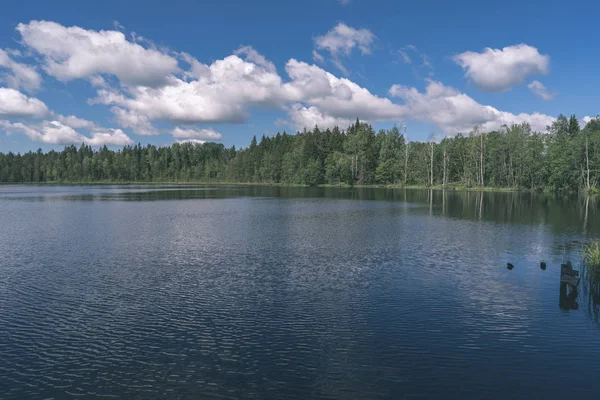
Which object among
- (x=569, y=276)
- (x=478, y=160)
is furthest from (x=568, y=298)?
(x=478, y=160)

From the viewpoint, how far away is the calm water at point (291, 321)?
46.1 feet

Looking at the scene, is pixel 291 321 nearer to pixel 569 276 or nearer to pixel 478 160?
pixel 569 276

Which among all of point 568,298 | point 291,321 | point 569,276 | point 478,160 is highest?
point 478,160

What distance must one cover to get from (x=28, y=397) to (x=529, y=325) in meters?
19.9

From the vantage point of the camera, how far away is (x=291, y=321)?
766 inches

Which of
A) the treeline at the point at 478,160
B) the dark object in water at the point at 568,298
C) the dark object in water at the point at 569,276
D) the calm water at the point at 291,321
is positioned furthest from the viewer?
the treeline at the point at 478,160

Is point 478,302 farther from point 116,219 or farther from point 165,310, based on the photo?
point 116,219

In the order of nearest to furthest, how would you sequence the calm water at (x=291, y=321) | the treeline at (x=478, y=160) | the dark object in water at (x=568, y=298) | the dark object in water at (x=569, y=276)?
the calm water at (x=291, y=321), the dark object in water at (x=568, y=298), the dark object in water at (x=569, y=276), the treeline at (x=478, y=160)

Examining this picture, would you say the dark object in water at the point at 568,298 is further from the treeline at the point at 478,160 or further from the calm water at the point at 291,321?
the treeline at the point at 478,160

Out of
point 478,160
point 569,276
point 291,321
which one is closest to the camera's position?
point 291,321

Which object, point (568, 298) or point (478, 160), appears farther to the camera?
point (478, 160)

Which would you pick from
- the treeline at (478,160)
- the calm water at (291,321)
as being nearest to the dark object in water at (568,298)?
the calm water at (291,321)

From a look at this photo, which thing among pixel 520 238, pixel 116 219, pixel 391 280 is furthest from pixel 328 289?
pixel 116 219

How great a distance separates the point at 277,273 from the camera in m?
28.5
